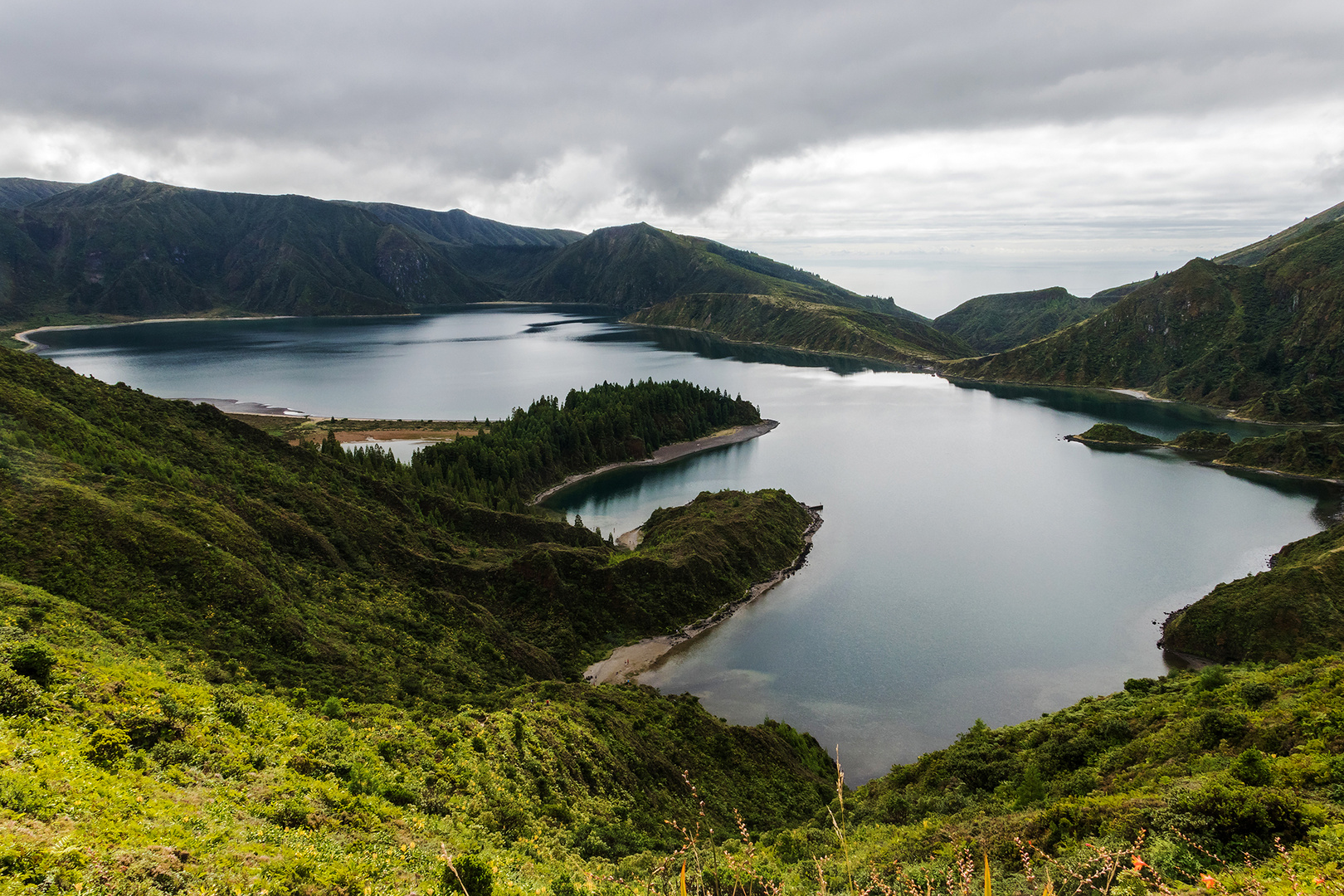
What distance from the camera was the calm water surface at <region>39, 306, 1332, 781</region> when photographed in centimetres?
4862

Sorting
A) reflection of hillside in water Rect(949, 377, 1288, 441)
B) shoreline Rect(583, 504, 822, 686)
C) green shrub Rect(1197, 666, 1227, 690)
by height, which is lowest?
shoreline Rect(583, 504, 822, 686)

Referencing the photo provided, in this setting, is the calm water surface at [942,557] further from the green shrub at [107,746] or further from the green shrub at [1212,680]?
the green shrub at [107,746]

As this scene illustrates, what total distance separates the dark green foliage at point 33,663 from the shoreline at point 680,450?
7415 centimetres

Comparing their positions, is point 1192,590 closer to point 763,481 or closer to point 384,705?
point 763,481

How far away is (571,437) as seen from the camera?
11019 centimetres

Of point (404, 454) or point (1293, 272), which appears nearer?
point (404, 454)

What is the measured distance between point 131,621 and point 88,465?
14302mm

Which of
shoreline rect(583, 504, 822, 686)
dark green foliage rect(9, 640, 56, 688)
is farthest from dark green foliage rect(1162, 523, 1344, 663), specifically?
dark green foliage rect(9, 640, 56, 688)

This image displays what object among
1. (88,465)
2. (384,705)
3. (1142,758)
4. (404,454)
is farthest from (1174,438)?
(88,465)

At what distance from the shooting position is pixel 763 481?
103 metres

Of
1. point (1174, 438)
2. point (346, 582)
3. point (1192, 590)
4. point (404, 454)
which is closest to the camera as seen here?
point (346, 582)

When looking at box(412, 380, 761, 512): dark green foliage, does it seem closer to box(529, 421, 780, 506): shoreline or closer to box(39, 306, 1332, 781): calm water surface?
box(529, 421, 780, 506): shoreline

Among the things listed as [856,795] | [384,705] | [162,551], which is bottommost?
[856,795]

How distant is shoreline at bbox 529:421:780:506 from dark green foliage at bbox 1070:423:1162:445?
62324 mm
